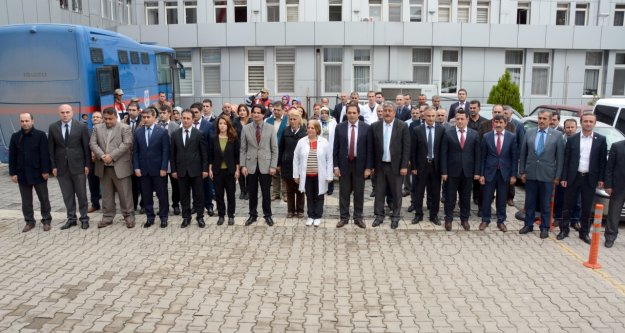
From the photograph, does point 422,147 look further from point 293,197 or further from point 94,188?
point 94,188

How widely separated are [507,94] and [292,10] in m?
10.2

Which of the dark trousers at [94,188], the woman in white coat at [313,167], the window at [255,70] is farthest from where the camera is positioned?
the window at [255,70]

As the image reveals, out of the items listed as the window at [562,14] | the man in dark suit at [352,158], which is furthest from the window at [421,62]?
the man in dark suit at [352,158]

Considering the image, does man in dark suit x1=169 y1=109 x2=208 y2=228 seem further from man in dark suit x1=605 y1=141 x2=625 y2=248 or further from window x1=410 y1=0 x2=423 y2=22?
window x1=410 y1=0 x2=423 y2=22

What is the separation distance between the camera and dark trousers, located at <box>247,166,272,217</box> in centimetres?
943

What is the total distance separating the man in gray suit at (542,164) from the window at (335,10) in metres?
17.8

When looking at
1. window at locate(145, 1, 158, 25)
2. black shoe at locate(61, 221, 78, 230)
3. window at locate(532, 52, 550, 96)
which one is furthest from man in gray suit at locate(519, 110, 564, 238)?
window at locate(145, 1, 158, 25)

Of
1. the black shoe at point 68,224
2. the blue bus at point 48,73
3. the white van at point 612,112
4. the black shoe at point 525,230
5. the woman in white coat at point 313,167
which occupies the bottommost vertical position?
the black shoe at point 525,230

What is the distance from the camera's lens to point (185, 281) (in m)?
7.00

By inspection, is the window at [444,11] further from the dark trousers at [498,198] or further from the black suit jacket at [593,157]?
the black suit jacket at [593,157]

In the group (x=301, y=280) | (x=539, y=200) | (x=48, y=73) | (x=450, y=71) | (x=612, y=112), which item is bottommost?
(x=301, y=280)

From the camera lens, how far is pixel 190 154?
9.17 meters

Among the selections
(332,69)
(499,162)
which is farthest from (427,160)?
(332,69)

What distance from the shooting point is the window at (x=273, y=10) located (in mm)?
25578
